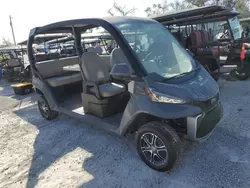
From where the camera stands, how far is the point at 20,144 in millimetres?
3605

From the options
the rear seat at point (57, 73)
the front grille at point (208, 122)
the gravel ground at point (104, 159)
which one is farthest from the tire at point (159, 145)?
the rear seat at point (57, 73)

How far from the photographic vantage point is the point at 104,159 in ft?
9.56

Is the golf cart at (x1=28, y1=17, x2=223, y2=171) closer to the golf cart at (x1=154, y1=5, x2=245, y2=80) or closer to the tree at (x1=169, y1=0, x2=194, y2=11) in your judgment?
the golf cart at (x1=154, y1=5, x2=245, y2=80)

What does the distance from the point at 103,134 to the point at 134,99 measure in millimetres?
1309

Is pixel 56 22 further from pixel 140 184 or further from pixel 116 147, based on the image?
pixel 140 184

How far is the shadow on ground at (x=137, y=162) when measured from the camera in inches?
93.9

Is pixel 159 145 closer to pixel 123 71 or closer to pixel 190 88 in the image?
pixel 190 88

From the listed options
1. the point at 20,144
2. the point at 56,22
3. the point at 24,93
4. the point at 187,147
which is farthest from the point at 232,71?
the point at 24,93

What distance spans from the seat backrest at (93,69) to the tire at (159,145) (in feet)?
4.66

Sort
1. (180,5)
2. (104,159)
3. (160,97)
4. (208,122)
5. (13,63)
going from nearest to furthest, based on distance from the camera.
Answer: (160,97)
(208,122)
(104,159)
(13,63)
(180,5)

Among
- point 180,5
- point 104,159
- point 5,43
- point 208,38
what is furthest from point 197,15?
point 5,43

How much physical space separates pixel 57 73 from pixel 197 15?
13.9 feet

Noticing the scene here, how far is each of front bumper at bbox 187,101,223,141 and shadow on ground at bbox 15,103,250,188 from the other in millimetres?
455

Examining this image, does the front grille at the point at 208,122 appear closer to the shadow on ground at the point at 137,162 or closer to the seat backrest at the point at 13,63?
the shadow on ground at the point at 137,162
